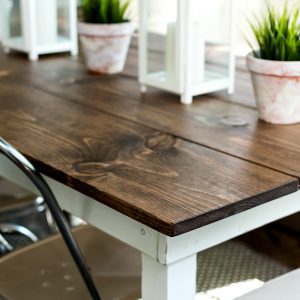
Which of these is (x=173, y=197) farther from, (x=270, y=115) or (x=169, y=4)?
(x=169, y=4)

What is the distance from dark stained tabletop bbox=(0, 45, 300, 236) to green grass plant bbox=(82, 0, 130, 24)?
152mm

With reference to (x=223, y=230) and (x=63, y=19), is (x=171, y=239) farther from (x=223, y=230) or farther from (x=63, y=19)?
(x=63, y=19)

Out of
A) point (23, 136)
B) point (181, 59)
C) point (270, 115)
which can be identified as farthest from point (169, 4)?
point (23, 136)

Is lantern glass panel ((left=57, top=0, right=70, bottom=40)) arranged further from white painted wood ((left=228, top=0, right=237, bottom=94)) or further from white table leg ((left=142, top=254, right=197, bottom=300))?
white table leg ((left=142, top=254, right=197, bottom=300))

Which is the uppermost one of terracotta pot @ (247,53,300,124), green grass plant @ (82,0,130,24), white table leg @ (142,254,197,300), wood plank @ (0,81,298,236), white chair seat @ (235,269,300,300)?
green grass plant @ (82,0,130,24)

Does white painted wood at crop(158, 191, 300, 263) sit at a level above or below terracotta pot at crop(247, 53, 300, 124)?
below

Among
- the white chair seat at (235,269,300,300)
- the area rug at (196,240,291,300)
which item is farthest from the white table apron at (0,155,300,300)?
the area rug at (196,240,291,300)

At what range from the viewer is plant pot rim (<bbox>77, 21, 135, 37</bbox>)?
183cm

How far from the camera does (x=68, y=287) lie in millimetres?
1433

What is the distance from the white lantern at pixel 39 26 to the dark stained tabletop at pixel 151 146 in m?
0.26

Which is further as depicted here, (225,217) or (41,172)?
(41,172)

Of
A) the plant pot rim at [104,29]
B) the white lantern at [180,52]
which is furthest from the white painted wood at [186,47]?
the plant pot rim at [104,29]

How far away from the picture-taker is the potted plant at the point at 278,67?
1379 mm

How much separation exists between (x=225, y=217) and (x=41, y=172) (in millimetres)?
366
